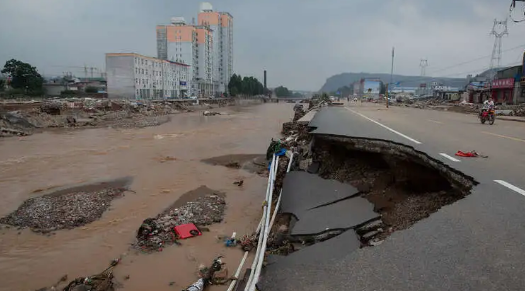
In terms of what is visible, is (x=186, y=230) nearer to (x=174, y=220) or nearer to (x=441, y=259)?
(x=174, y=220)

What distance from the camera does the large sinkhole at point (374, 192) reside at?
4852mm

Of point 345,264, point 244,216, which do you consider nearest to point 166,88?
point 244,216

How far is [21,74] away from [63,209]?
69.6m

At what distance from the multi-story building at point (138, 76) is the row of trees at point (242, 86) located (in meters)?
32.0

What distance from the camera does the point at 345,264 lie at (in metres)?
3.33

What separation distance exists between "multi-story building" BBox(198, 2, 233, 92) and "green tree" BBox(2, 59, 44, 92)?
244 ft

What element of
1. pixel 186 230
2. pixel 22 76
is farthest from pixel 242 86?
pixel 186 230

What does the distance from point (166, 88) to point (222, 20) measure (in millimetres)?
60872

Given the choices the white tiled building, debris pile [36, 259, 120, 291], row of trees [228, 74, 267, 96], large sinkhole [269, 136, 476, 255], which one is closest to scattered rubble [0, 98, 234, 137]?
debris pile [36, 259, 120, 291]

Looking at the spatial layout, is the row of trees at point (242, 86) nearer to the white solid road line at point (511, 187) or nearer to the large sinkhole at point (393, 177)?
the large sinkhole at point (393, 177)

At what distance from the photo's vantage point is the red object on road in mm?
7828

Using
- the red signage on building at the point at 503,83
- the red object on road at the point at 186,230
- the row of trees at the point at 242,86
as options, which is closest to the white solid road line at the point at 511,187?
the red object on road at the point at 186,230

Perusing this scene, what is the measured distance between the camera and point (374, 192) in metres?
7.01

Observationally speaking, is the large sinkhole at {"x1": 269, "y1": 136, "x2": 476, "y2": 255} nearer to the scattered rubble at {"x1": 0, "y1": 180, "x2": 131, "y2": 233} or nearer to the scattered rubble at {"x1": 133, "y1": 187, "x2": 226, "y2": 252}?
the scattered rubble at {"x1": 133, "y1": 187, "x2": 226, "y2": 252}
